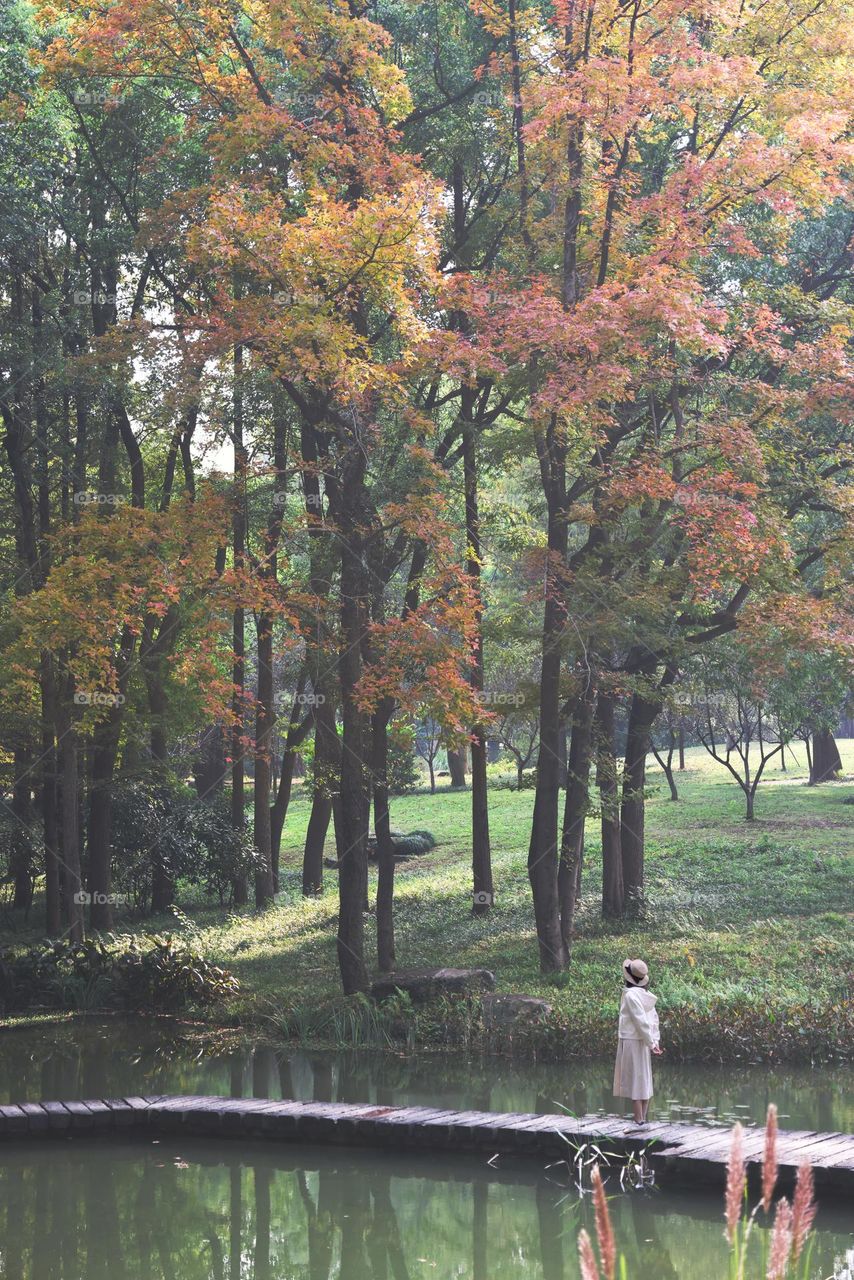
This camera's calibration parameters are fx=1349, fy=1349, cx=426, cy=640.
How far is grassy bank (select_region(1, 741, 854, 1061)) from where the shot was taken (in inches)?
558

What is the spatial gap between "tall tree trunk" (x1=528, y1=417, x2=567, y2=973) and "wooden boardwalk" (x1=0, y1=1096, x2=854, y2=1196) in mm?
5694

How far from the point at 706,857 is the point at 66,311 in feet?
50.6

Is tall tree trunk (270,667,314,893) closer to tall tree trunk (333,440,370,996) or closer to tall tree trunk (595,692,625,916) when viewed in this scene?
tall tree trunk (595,692,625,916)

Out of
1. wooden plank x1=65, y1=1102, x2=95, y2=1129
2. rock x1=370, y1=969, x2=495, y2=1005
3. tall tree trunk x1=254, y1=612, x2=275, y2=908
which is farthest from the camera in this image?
tall tree trunk x1=254, y1=612, x2=275, y2=908

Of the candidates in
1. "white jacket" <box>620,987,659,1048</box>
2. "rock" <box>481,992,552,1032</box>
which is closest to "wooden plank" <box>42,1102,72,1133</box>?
"rock" <box>481,992,552,1032</box>

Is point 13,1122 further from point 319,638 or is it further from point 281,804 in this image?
point 281,804

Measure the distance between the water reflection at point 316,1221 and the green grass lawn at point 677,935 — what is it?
4.04 m

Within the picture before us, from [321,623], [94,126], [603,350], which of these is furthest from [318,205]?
[94,126]

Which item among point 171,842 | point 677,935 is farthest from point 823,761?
point 677,935

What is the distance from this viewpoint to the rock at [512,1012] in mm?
14492

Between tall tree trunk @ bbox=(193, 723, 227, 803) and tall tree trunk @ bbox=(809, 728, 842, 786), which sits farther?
tall tree trunk @ bbox=(809, 728, 842, 786)

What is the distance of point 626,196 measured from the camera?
55.8ft

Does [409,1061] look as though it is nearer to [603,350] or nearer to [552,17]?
[603,350]

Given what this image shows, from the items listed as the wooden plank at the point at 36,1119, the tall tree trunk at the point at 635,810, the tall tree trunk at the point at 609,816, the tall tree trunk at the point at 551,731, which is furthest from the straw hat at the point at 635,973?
the tall tree trunk at the point at 635,810
